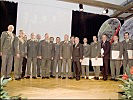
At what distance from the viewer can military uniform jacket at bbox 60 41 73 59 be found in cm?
562

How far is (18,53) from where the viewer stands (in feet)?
16.0

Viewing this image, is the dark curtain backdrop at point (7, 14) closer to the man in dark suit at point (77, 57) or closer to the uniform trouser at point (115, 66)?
the man in dark suit at point (77, 57)

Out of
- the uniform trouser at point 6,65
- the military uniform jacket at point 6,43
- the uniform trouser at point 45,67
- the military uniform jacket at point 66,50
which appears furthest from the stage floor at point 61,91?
the military uniform jacket at point 66,50

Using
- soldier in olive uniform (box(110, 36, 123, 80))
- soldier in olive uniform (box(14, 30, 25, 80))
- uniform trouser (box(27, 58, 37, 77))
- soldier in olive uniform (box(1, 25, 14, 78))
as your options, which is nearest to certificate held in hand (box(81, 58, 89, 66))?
soldier in olive uniform (box(110, 36, 123, 80))

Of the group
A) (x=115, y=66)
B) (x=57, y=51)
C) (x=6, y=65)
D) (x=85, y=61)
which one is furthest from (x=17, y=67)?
(x=115, y=66)

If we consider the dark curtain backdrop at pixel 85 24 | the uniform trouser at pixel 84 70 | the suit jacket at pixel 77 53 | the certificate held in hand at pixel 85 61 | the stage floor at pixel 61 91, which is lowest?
the stage floor at pixel 61 91

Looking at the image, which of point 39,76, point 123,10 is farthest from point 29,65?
point 123,10

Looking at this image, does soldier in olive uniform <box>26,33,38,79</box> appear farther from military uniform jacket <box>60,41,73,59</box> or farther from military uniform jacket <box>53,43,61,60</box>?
military uniform jacket <box>60,41,73,59</box>

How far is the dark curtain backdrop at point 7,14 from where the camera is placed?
7.27 m

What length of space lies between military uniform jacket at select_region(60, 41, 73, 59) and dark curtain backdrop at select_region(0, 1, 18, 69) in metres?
2.65

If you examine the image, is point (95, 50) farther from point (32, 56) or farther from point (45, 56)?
point (32, 56)

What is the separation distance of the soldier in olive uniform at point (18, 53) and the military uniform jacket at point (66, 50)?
109cm

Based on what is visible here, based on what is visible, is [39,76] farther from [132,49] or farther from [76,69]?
[132,49]

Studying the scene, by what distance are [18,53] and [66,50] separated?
1373 mm
